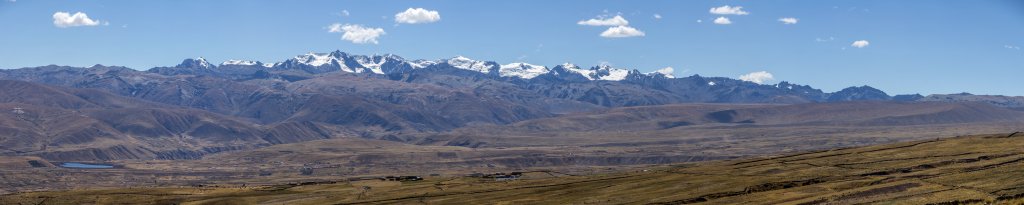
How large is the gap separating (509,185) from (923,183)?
91635mm

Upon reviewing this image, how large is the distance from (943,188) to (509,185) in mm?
97627

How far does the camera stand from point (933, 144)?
590 feet

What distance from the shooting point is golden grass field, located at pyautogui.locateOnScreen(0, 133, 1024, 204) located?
364 ft

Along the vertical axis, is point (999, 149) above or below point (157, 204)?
above

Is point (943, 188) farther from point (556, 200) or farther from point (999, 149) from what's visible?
point (556, 200)

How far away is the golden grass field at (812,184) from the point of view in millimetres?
111000

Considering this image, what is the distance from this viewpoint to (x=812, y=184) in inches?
5231

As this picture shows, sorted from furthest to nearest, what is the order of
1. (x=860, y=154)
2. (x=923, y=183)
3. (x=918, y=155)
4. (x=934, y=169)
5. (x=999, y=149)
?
(x=860, y=154)
(x=918, y=155)
(x=999, y=149)
(x=934, y=169)
(x=923, y=183)

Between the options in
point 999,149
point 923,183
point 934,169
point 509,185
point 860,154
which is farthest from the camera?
point 509,185

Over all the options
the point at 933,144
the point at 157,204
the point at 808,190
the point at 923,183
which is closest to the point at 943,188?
the point at 923,183

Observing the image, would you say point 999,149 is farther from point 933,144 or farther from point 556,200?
point 556,200

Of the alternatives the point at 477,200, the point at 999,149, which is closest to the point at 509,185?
the point at 477,200

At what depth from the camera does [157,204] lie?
198m

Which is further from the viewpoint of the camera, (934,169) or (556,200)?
(556,200)
